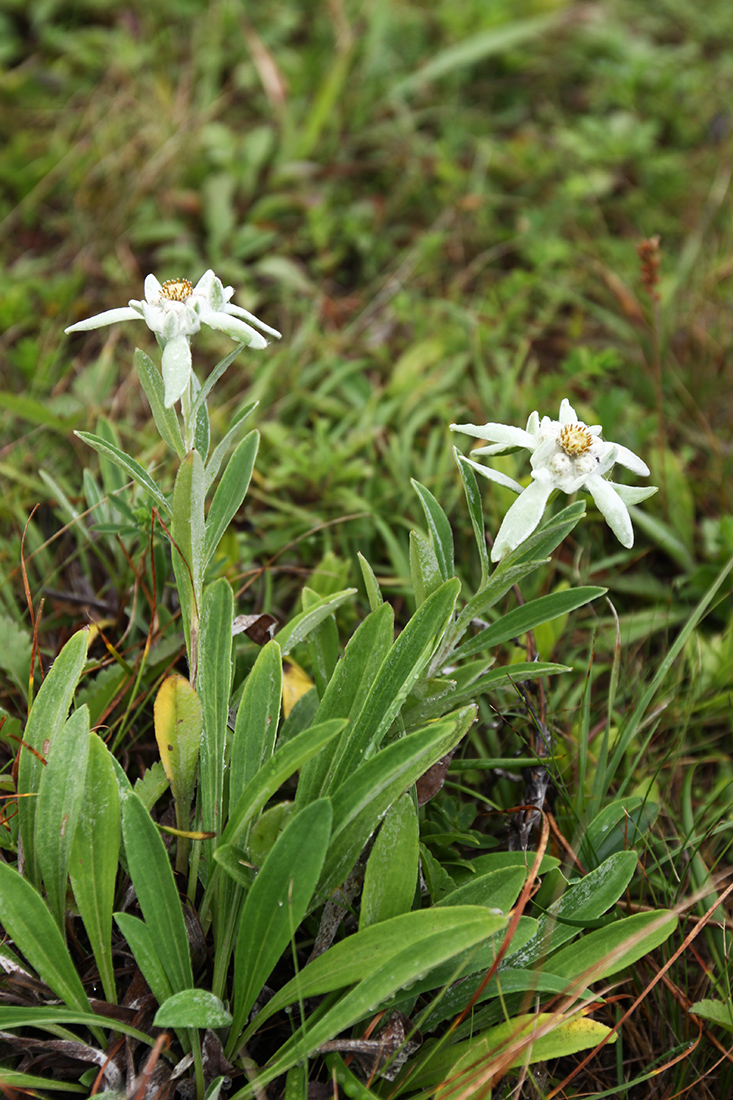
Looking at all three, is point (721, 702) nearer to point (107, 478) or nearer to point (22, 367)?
point (107, 478)

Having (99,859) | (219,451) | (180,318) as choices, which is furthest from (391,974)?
(180,318)

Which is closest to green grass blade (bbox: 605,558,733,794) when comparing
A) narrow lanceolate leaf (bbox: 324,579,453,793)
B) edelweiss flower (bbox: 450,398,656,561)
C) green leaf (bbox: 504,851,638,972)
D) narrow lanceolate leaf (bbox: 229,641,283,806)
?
green leaf (bbox: 504,851,638,972)

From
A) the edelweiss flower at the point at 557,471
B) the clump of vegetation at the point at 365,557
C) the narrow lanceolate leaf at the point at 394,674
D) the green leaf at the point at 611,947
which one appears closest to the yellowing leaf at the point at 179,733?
the clump of vegetation at the point at 365,557

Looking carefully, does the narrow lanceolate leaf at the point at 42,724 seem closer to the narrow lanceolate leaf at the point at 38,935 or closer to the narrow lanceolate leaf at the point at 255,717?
the narrow lanceolate leaf at the point at 38,935

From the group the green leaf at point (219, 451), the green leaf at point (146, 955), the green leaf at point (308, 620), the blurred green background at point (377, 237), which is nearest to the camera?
the green leaf at point (146, 955)

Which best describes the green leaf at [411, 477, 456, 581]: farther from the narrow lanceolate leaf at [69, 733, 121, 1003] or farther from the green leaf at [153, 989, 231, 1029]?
the green leaf at [153, 989, 231, 1029]

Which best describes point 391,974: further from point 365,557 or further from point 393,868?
point 365,557
